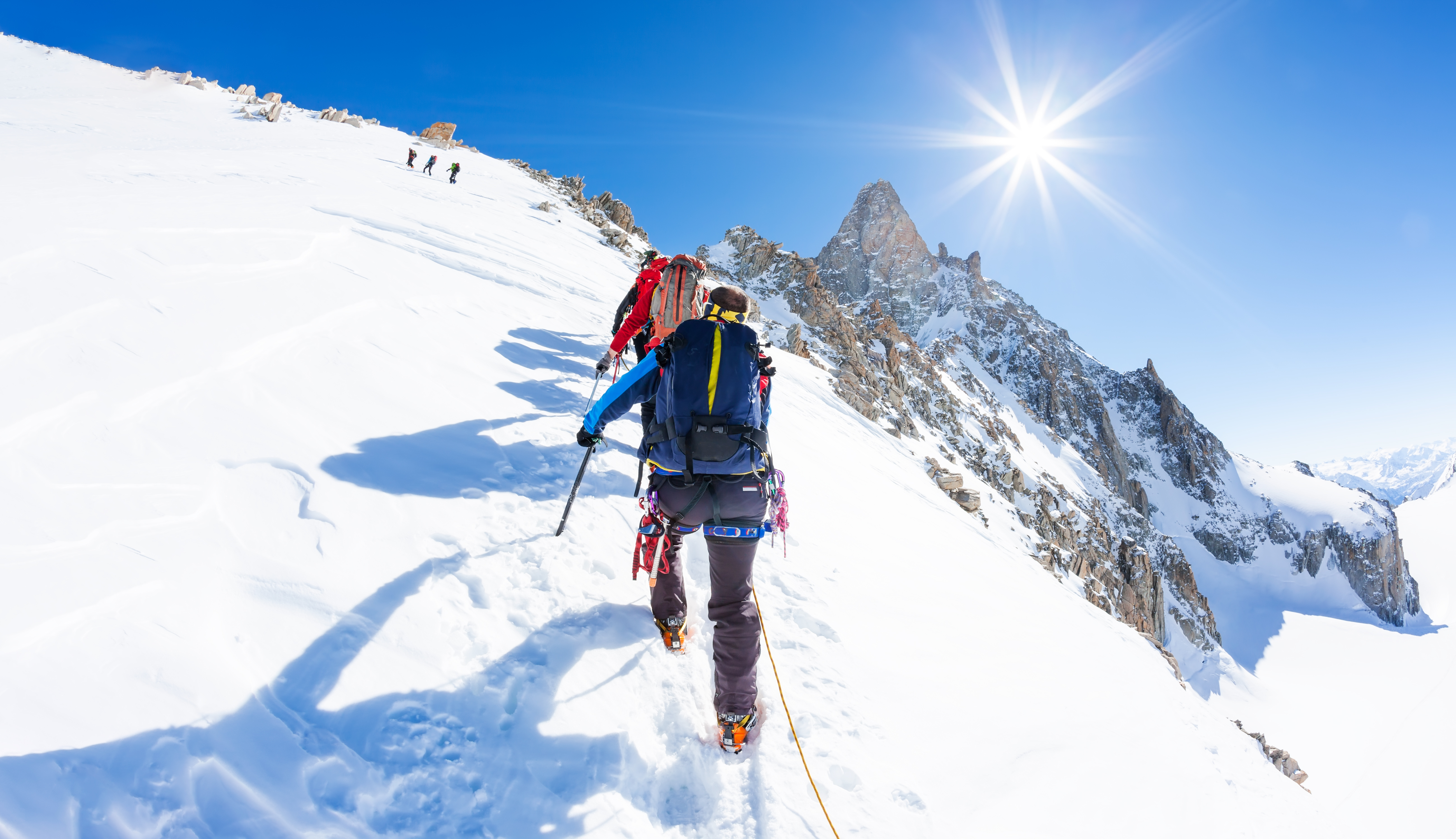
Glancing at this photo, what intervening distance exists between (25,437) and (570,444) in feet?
11.1

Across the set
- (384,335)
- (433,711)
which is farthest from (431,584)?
(384,335)

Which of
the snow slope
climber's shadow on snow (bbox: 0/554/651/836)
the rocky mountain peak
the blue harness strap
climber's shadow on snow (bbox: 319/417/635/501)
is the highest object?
the rocky mountain peak

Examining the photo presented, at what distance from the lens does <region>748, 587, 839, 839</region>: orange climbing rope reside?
2850mm

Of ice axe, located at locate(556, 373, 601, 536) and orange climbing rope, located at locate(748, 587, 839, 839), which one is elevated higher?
ice axe, located at locate(556, 373, 601, 536)

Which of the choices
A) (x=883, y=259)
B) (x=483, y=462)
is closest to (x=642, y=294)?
(x=483, y=462)

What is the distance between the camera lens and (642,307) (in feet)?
20.5

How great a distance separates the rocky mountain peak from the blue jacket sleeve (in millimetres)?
128795

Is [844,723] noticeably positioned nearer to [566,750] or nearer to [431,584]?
[566,750]

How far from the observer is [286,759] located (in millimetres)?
2072

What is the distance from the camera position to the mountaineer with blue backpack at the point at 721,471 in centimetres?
311

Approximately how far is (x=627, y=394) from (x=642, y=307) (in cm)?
284

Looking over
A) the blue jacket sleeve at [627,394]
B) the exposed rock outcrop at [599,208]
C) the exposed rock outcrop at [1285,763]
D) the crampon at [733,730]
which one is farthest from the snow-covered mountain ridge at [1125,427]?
the crampon at [733,730]

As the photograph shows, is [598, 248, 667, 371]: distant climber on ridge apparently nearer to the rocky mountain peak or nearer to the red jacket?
the red jacket

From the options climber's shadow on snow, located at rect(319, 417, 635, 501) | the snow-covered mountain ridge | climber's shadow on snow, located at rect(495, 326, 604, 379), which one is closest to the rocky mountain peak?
the snow-covered mountain ridge
